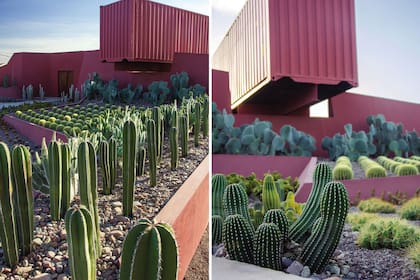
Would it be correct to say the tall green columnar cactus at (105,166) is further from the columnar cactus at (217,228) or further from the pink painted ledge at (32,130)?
the columnar cactus at (217,228)

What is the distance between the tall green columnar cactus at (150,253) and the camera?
2.86m

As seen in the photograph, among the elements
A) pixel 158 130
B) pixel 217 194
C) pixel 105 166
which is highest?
pixel 158 130

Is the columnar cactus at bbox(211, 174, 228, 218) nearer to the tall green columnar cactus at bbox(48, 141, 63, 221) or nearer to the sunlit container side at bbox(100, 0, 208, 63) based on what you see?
the sunlit container side at bbox(100, 0, 208, 63)

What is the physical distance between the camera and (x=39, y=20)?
341 cm

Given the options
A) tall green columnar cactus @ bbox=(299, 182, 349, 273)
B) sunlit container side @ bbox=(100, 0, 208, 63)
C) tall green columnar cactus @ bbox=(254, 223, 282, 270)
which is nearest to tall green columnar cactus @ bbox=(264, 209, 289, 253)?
tall green columnar cactus @ bbox=(254, 223, 282, 270)

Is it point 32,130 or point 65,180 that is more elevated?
point 32,130

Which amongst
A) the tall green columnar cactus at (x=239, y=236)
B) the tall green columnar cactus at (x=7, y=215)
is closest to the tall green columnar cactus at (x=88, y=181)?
the tall green columnar cactus at (x=7, y=215)

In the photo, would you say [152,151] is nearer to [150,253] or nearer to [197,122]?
[197,122]

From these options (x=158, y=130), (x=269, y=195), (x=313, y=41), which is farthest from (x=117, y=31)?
(x=269, y=195)

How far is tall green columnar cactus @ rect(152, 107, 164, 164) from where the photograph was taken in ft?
12.0

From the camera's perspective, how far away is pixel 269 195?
464 cm

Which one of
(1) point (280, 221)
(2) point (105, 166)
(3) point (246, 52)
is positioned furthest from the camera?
(3) point (246, 52)

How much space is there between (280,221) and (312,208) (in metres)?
0.28

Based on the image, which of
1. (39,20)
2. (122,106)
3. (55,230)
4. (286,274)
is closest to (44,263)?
(55,230)
